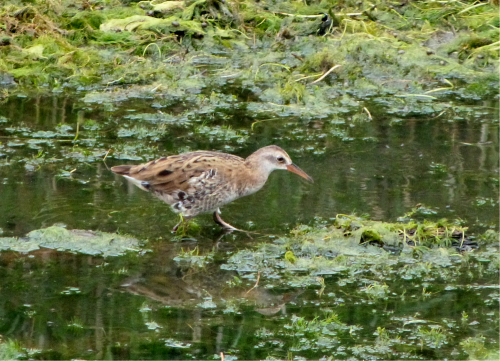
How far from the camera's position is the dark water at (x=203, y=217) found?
570cm

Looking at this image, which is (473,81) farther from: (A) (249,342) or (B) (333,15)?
(A) (249,342)

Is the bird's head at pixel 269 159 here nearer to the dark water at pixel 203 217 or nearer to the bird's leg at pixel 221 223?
the dark water at pixel 203 217

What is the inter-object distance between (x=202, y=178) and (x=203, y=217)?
0.72 m

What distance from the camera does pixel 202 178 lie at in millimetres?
7609

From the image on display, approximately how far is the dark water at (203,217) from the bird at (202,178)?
0.23 m

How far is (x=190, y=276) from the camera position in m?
6.65

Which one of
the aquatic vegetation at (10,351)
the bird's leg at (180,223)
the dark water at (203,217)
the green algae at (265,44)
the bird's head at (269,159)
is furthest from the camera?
the green algae at (265,44)

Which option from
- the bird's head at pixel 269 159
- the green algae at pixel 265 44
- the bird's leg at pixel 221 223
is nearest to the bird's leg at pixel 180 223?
the bird's leg at pixel 221 223

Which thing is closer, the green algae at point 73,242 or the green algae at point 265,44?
the green algae at point 73,242

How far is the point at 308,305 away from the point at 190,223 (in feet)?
6.45

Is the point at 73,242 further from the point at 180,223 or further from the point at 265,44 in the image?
the point at 265,44

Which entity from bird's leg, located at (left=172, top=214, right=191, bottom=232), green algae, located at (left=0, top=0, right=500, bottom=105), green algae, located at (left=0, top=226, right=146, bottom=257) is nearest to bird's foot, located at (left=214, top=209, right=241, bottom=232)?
bird's leg, located at (left=172, top=214, right=191, bottom=232)

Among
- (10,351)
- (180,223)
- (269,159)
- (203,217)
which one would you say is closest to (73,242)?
(180,223)

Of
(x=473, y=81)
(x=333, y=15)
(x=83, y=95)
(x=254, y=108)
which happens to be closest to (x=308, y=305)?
(x=254, y=108)
